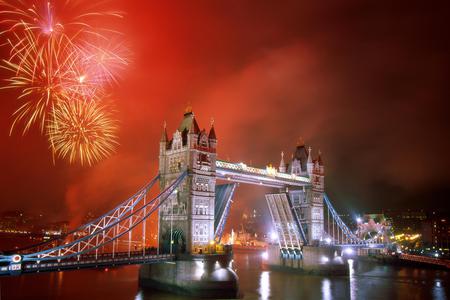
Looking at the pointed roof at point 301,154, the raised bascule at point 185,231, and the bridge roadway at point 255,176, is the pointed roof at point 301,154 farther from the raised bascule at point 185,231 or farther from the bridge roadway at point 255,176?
the raised bascule at point 185,231

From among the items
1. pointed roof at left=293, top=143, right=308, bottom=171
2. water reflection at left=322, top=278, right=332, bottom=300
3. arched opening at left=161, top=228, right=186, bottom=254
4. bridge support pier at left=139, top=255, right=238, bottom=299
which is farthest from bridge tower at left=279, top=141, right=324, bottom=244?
bridge support pier at left=139, top=255, right=238, bottom=299

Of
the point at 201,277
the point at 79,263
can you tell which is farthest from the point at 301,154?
the point at 79,263

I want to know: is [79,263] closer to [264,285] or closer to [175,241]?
[175,241]

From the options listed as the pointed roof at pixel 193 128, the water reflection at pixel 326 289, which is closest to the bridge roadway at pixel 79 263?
the pointed roof at pixel 193 128

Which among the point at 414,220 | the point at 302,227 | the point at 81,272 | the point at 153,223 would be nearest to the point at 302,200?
the point at 302,227

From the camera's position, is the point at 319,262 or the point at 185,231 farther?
the point at 319,262

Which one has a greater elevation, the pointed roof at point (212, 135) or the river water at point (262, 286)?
the pointed roof at point (212, 135)

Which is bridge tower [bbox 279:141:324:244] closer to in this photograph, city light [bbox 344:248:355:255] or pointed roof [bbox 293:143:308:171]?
pointed roof [bbox 293:143:308:171]
